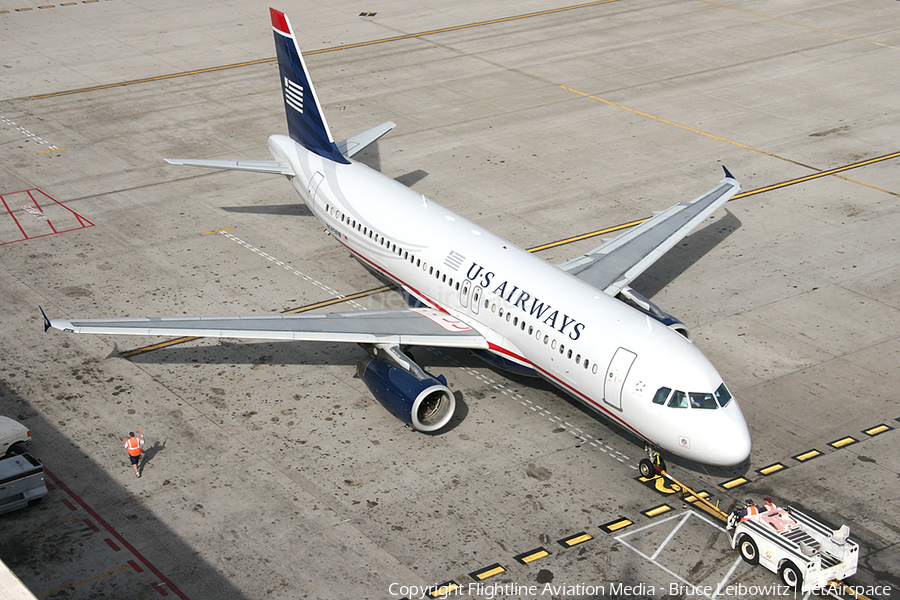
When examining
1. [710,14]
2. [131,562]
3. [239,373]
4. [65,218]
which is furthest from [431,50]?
[131,562]

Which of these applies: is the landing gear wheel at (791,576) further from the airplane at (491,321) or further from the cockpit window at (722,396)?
the cockpit window at (722,396)

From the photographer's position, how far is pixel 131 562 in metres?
24.3

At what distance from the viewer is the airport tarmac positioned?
25.1 m

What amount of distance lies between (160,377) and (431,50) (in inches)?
1675

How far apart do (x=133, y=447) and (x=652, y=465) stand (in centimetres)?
1544

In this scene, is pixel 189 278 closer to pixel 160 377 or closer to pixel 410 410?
pixel 160 377

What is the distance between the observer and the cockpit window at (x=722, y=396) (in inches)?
1028

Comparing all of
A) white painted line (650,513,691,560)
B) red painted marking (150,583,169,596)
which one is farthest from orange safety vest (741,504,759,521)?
red painted marking (150,583,169,596)

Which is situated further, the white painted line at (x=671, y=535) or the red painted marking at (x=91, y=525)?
the red painted marking at (x=91, y=525)

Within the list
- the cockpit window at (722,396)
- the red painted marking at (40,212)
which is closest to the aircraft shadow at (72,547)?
the cockpit window at (722,396)

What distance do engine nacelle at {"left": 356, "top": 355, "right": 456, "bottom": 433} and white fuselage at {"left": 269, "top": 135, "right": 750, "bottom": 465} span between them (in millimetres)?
2822

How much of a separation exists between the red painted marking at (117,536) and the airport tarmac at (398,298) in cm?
12

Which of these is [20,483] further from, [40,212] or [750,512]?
[40,212]

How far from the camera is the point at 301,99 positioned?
3938 cm
